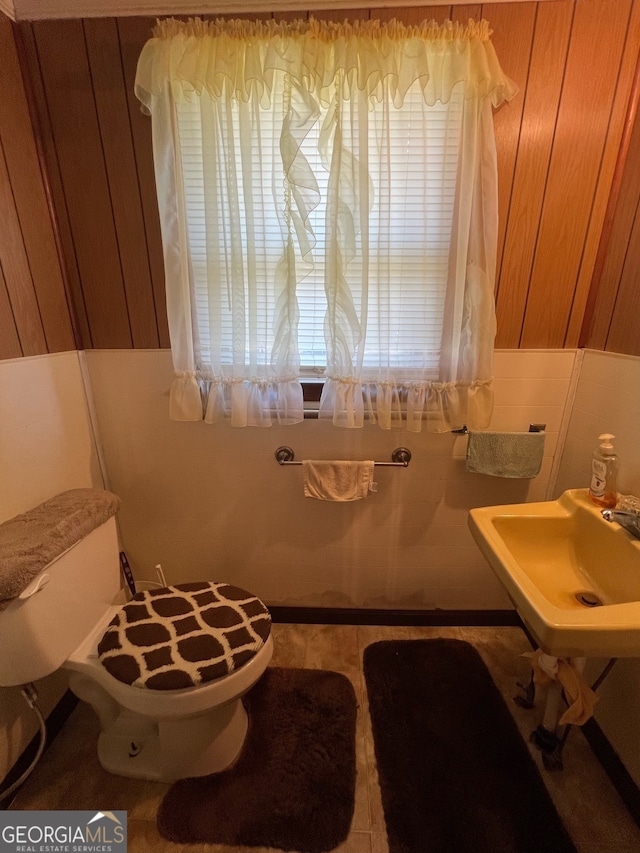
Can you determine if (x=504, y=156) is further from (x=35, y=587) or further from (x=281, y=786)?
(x=281, y=786)

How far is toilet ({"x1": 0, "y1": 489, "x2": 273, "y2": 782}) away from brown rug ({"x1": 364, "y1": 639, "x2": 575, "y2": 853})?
504mm

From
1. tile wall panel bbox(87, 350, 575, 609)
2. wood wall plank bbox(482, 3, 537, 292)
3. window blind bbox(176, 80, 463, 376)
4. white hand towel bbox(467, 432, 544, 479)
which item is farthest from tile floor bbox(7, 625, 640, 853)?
wood wall plank bbox(482, 3, 537, 292)

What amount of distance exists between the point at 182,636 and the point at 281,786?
54 cm

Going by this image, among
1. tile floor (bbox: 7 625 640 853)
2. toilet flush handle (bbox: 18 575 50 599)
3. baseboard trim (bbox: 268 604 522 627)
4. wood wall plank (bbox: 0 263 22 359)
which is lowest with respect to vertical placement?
tile floor (bbox: 7 625 640 853)

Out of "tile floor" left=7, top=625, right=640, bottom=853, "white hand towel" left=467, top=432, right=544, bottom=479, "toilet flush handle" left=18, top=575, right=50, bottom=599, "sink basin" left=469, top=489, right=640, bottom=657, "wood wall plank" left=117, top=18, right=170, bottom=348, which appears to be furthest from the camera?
"white hand towel" left=467, top=432, right=544, bottom=479

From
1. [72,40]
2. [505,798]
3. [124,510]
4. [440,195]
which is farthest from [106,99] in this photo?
[505,798]

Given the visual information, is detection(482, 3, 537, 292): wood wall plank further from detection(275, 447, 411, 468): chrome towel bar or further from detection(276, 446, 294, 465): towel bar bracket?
detection(276, 446, 294, 465): towel bar bracket

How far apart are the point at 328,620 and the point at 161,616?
Result: 0.80 m

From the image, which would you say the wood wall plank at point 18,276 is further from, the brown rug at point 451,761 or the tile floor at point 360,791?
the brown rug at point 451,761

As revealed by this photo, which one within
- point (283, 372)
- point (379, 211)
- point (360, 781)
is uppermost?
point (379, 211)

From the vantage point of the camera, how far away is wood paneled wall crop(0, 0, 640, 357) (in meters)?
1.05

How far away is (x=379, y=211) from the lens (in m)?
1.09

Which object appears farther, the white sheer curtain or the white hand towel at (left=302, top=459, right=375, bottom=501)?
the white hand towel at (left=302, top=459, right=375, bottom=501)

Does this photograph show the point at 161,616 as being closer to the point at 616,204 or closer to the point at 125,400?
the point at 125,400
